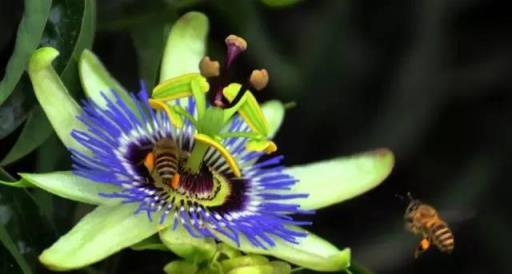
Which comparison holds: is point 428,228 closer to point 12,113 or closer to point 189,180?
→ point 189,180

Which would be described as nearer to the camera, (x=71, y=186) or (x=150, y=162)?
(x=71, y=186)

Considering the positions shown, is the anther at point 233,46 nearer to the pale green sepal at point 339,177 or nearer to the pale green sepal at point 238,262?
the pale green sepal at point 339,177

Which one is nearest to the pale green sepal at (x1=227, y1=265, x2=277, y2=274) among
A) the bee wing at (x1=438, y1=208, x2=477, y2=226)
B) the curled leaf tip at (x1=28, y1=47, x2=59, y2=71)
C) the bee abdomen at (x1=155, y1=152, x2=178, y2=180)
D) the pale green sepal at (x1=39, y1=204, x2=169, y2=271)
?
the pale green sepal at (x1=39, y1=204, x2=169, y2=271)

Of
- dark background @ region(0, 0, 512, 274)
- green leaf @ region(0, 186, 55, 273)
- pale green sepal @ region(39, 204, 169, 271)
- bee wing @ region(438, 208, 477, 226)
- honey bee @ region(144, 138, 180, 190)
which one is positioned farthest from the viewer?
dark background @ region(0, 0, 512, 274)

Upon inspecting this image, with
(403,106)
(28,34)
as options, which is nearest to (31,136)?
(28,34)

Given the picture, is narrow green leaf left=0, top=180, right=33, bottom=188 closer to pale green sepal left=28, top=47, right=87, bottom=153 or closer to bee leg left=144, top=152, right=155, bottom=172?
pale green sepal left=28, top=47, right=87, bottom=153
